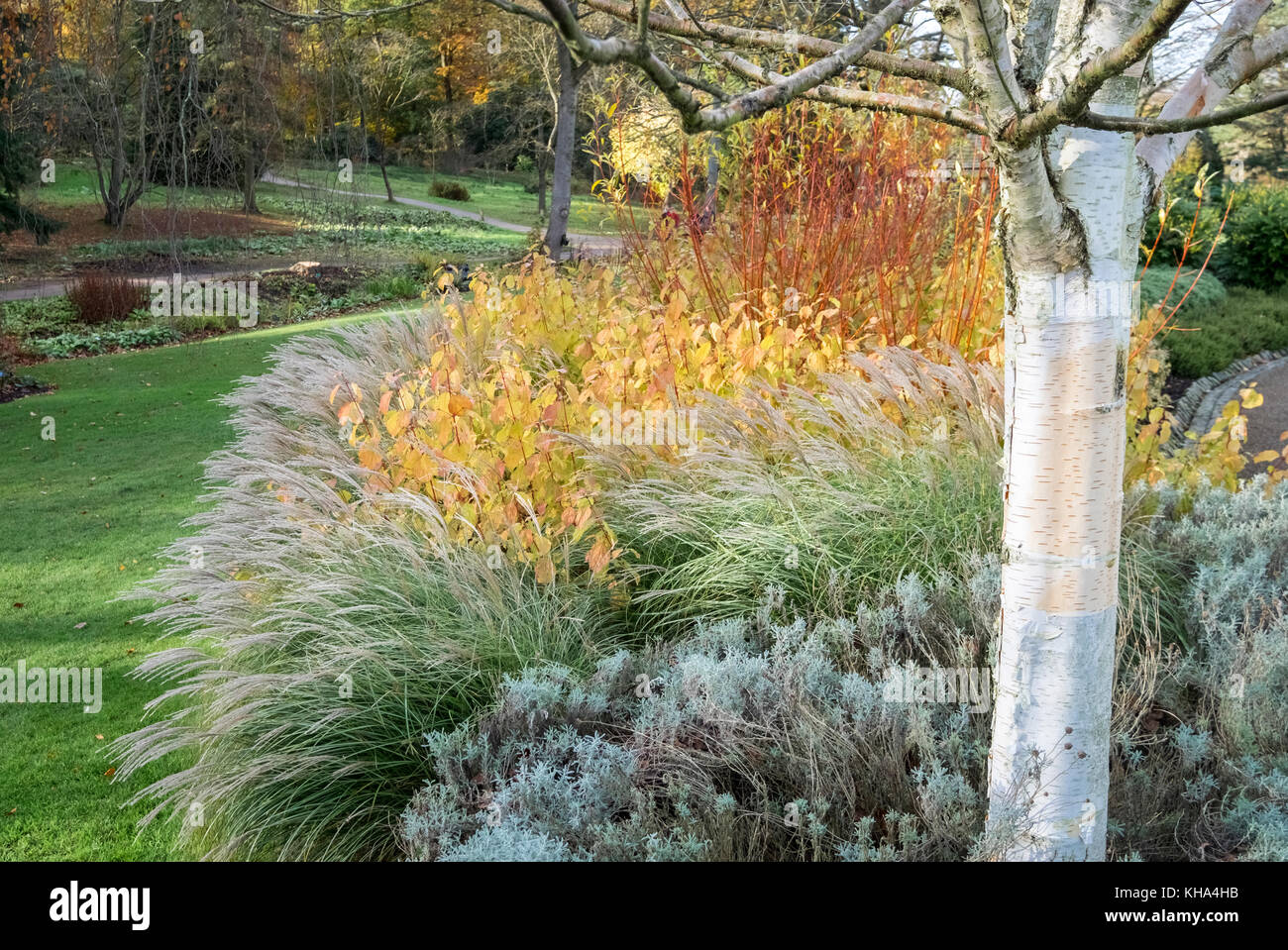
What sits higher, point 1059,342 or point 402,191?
point 402,191

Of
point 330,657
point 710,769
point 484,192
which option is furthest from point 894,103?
point 484,192

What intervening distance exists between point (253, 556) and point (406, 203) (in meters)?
29.0

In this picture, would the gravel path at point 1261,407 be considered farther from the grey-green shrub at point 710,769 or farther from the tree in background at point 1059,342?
the tree in background at point 1059,342

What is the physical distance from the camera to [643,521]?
3.70 metres

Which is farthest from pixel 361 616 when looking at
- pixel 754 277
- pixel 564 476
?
pixel 754 277

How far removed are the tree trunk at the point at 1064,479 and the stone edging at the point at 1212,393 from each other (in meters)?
6.12

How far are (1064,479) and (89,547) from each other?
5.48 meters

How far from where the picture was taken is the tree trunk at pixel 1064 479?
1.94 metres

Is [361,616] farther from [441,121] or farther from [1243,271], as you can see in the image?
[441,121]

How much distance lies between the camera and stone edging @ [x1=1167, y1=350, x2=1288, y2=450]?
8.78 metres

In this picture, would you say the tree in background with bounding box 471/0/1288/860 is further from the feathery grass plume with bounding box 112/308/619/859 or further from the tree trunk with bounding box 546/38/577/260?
the tree trunk with bounding box 546/38/577/260

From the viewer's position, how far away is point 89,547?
5.64 metres

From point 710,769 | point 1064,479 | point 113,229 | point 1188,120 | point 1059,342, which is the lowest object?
point 710,769

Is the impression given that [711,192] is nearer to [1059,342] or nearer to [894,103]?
[894,103]
